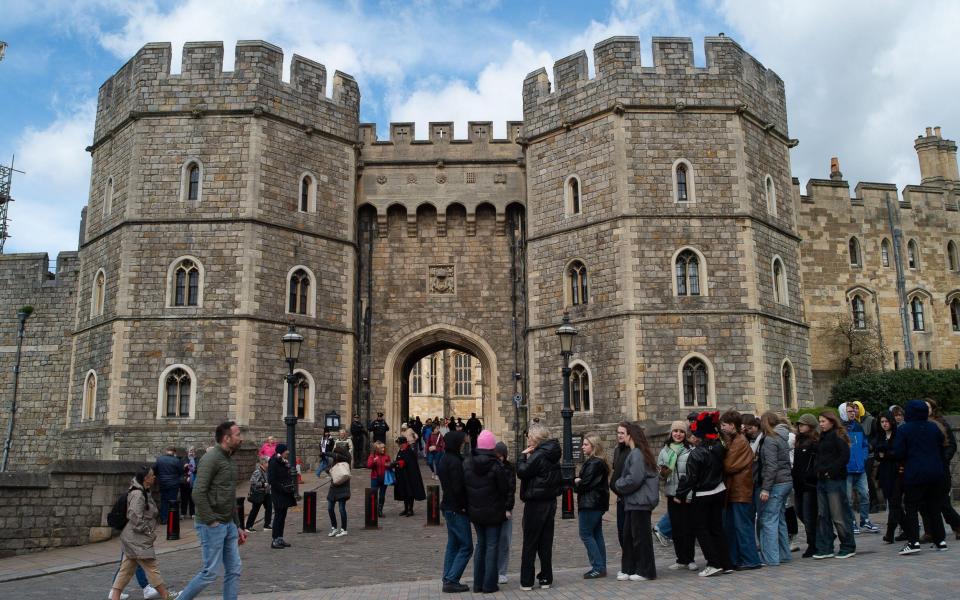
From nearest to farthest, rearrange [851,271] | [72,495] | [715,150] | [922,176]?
[72,495], [715,150], [851,271], [922,176]

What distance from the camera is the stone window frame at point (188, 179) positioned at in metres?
22.7

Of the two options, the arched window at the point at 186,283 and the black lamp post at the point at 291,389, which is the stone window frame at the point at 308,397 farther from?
the black lamp post at the point at 291,389

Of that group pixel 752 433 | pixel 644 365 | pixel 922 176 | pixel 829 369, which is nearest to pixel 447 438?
pixel 752 433

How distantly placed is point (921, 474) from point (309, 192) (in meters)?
18.2

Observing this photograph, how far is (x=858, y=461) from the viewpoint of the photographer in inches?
451

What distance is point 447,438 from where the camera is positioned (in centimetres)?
916

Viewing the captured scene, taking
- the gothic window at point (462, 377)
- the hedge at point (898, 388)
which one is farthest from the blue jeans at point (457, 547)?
the gothic window at point (462, 377)

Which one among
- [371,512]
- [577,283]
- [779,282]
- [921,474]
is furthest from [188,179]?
[921,474]

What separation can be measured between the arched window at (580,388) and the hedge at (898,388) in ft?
29.1

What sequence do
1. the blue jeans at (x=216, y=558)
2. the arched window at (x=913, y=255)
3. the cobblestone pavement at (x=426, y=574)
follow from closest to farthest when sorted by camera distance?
1. the blue jeans at (x=216, y=558)
2. the cobblestone pavement at (x=426, y=574)
3. the arched window at (x=913, y=255)

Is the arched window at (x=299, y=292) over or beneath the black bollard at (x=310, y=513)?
over

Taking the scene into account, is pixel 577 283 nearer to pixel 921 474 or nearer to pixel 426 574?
pixel 426 574

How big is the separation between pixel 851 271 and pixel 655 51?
1166cm

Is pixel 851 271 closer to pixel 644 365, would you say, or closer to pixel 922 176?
pixel 922 176
